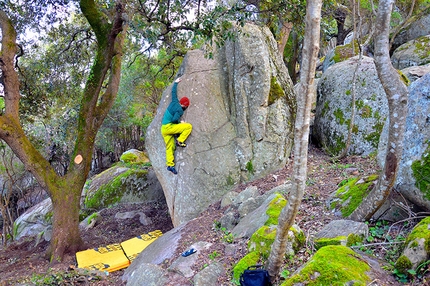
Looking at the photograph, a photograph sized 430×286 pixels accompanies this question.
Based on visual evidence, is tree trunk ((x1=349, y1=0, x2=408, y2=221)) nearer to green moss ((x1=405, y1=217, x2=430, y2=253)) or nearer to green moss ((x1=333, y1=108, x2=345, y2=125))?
green moss ((x1=405, y1=217, x2=430, y2=253))

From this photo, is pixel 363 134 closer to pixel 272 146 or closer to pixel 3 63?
pixel 272 146

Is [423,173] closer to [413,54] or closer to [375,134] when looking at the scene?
[375,134]

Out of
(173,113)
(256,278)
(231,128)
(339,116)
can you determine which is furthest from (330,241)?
(339,116)

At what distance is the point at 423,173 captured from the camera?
3832 millimetres

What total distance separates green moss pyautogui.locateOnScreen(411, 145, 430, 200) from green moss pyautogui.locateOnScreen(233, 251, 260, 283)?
2225 mm

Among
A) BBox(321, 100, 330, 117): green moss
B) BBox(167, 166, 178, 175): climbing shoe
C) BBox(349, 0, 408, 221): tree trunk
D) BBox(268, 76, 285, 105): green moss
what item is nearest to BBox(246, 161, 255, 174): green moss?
BBox(268, 76, 285, 105): green moss

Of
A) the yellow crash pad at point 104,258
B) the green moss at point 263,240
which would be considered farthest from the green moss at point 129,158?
the green moss at point 263,240

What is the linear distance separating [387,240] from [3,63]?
27.0ft

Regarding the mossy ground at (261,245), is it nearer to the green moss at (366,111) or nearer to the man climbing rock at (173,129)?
the man climbing rock at (173,129)

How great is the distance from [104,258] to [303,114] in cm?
608

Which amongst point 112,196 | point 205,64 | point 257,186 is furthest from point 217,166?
point 112,196

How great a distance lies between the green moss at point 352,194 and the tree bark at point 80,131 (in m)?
6.06

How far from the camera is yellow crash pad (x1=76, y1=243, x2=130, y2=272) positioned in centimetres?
660

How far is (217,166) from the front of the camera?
7703mm
